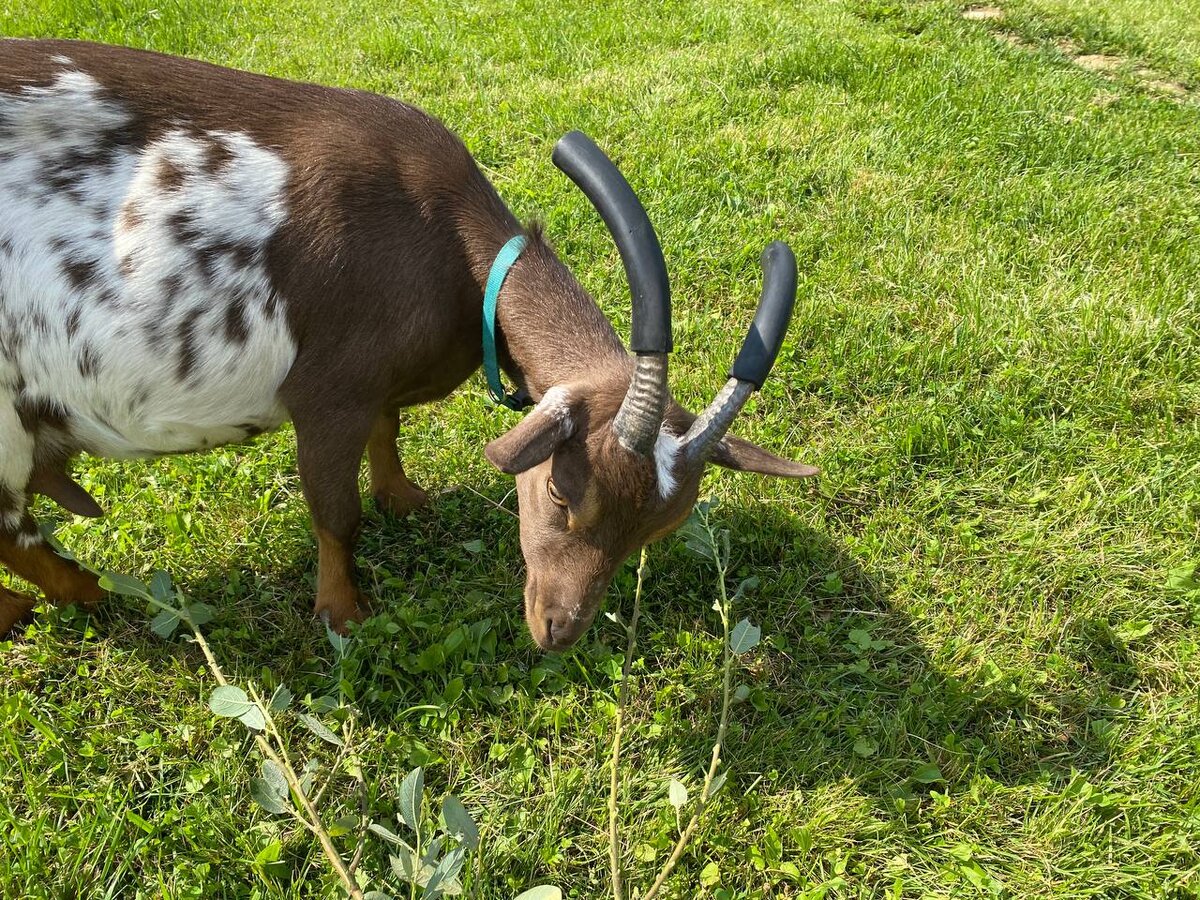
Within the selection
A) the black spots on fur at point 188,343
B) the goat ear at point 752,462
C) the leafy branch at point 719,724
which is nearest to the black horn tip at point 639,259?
the goat ear at point 752,462

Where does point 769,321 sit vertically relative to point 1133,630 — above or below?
above

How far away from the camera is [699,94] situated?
6.54 metres

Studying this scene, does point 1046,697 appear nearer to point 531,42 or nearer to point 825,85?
point 825,85

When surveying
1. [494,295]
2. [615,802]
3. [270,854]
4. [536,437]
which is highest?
[494,295]

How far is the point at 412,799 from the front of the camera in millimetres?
2408

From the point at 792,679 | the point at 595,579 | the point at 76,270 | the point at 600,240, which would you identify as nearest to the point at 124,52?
the point at 76,270

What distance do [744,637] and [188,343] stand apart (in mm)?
2016

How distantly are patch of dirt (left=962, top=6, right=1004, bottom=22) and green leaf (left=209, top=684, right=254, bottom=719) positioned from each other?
8355 millimetres

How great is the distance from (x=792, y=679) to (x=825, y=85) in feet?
16.0

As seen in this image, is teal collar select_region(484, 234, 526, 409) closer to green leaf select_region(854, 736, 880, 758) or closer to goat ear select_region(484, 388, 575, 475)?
goat ear select_region(484, 388, 575, 475)

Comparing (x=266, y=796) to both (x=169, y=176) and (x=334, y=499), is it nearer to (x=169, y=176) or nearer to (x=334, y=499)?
(x=334, y=499)

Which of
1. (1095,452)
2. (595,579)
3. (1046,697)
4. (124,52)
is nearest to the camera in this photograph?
(595,579)

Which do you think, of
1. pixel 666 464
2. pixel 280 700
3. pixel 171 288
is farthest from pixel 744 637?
pixel 171 288

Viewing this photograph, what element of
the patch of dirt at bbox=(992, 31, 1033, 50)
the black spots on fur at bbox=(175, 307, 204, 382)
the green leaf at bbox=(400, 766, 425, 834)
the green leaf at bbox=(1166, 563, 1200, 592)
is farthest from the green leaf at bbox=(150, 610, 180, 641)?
the patch of dirt at bbox=(992, 31, 1033, 50)
